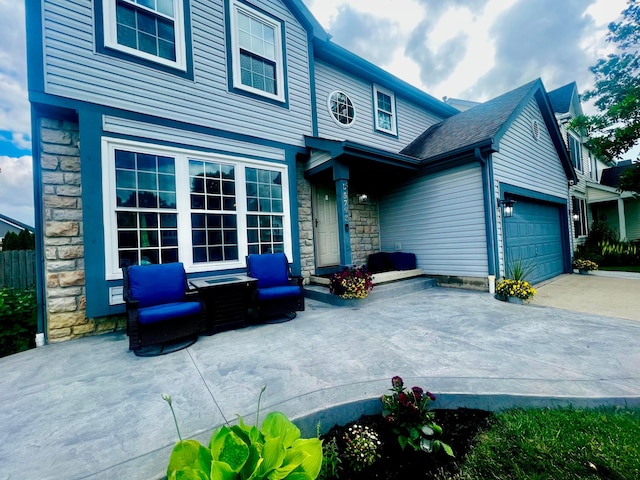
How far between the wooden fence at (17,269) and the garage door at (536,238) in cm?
912

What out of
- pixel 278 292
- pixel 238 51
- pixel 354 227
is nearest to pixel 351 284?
pixel 278 292

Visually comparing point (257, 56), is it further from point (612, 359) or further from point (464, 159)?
point (612, 359)

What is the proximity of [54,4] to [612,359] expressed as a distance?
25.1ft

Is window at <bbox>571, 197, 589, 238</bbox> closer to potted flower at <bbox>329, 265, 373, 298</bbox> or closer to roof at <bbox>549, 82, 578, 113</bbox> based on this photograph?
roof at <bbox>549, 82, 578, 113</bbox>

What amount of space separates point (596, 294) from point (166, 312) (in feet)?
25.3

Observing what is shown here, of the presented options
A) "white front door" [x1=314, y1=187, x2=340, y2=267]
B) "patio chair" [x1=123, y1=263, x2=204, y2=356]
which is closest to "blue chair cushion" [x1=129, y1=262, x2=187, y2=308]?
"patio chair" [x1=123, y1=263, x2=204, y2=356]

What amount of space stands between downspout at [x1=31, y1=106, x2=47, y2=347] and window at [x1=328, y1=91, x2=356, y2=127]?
539 centimetres

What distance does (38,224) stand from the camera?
135 inches

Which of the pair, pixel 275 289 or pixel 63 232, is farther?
pixel 275 289

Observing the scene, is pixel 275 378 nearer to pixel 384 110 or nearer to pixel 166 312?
pixel 166 312

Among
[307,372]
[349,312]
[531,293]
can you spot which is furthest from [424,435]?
[531,293]

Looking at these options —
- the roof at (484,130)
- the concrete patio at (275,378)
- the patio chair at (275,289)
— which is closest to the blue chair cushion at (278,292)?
the patio chair at (275,289)

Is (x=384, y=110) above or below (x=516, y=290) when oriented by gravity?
above

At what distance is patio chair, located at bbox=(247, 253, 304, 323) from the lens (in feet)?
12.8
